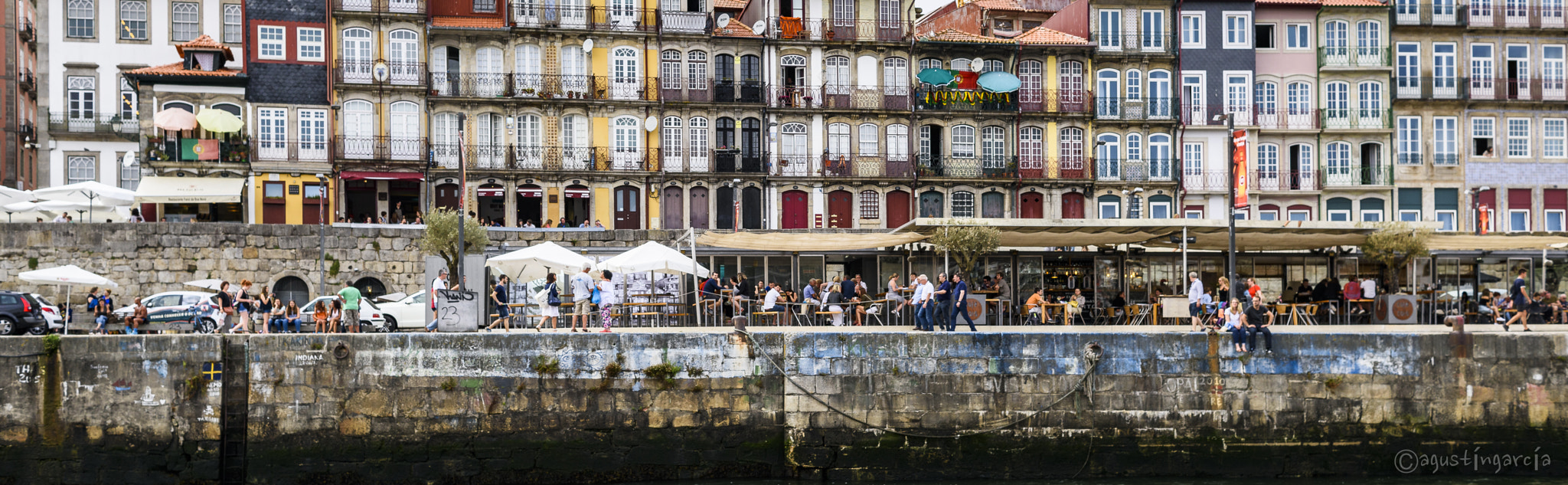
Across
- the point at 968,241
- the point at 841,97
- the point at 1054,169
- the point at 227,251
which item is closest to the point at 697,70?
the point at 841,97

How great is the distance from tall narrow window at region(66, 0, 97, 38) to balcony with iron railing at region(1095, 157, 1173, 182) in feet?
108

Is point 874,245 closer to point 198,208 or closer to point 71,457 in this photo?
point 71,457

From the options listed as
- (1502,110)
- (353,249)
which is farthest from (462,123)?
(1502,110)

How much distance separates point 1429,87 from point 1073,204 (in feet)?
39.1

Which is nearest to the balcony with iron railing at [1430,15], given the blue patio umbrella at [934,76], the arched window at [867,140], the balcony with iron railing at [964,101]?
the balcony with iron railing at [964,101]

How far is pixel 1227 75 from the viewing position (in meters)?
42.4

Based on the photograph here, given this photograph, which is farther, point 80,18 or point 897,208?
point 80,18

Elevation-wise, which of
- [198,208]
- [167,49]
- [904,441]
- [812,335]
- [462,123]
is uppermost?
[167,49]

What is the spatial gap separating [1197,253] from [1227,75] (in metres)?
11.2

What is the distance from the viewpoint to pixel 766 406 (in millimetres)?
20062

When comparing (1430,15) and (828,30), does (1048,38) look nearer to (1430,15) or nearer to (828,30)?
(828,30)

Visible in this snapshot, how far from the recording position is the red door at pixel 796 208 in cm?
4103

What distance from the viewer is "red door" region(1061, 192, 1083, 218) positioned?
139 feet

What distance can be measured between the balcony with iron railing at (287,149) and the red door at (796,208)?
541 inches
